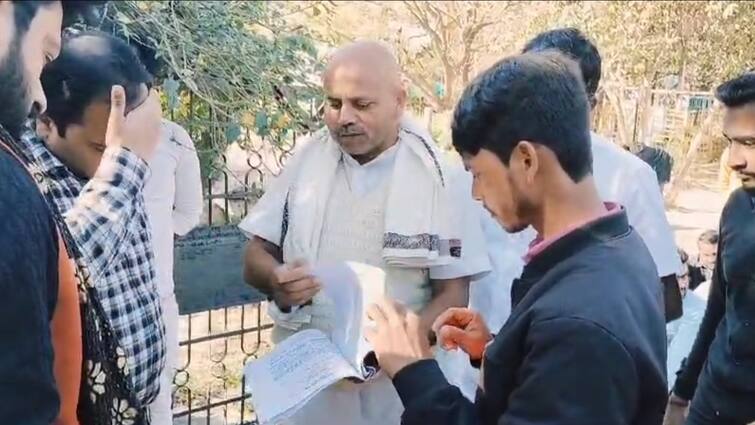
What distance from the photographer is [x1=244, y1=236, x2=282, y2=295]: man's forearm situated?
2.38 m

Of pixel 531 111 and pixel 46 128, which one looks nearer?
pixel 531 111

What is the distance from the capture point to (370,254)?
2.39m

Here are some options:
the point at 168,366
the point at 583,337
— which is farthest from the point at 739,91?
the point at 168,366

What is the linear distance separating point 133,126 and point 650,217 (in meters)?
1.48

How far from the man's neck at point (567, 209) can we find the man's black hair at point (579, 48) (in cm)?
108

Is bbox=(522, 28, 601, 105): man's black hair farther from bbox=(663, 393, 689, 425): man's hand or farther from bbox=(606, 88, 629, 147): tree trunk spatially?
bbox=(606, 88, 629, 147): tree trunk

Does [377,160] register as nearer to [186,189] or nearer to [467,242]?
[467,242]

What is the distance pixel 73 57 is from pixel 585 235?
1212 mm

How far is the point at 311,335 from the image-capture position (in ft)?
7.54

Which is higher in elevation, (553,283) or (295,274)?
(553,283)

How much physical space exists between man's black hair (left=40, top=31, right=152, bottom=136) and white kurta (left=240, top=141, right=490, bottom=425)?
0.73 meters

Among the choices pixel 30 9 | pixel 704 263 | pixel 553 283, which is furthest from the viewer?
pixel 704 263

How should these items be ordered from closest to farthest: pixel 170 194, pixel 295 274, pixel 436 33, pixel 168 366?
pixel 295 274
pixel 168 366
pixel 170 194
pixel 436 33

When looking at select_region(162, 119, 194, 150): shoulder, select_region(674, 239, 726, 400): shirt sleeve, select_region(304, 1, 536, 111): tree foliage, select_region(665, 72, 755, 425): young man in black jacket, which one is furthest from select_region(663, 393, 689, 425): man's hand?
select_region(304, 1, 536, 111): tree foliage
